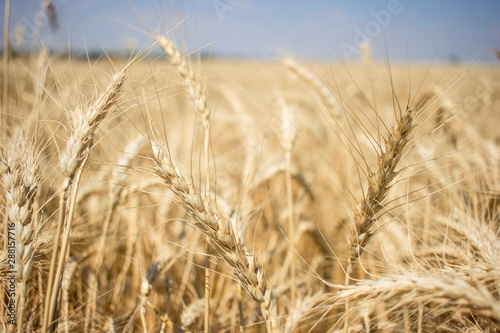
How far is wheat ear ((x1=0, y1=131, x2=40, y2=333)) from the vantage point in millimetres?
705

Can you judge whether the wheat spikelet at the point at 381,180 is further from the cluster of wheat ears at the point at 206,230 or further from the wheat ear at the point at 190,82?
the wheat ear at the point at 190,82

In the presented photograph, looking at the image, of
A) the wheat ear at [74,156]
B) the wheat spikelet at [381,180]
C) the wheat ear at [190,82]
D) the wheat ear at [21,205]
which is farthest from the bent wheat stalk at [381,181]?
the wheat ear at [21,205]

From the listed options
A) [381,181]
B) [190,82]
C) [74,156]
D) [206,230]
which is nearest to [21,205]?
[74,156]

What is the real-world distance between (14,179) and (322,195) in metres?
2.17

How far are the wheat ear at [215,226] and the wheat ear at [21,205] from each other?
370 millimetres

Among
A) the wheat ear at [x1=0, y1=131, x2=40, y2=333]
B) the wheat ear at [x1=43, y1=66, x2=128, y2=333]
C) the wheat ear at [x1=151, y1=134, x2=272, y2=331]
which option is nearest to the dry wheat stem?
the wheat ear at [x1=151, y1=134, x2=272, y2=331]

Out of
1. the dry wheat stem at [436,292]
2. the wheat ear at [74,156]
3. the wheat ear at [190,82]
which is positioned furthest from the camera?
the wheat ear at [190,82]

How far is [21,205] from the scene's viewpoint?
0.74m

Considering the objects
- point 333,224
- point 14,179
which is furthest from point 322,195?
point 14,179

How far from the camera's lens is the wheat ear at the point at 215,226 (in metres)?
0.75

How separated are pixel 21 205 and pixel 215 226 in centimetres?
55

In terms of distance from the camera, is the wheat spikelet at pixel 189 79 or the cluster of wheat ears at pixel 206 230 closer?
the cluster of wheat ears at pixel 206 230

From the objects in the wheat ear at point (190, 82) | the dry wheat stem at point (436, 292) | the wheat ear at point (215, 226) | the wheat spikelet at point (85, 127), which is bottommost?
the dry wheat stem at point (436, 292)

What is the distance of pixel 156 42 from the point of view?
96 centimetres
